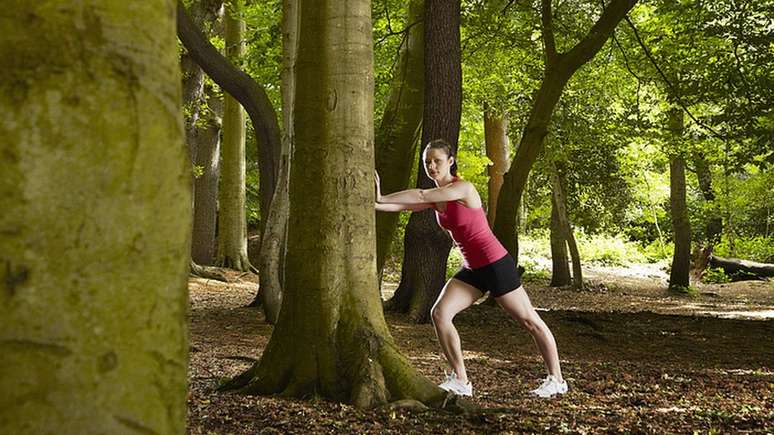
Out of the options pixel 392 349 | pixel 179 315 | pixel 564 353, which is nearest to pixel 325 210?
pixel 392 349

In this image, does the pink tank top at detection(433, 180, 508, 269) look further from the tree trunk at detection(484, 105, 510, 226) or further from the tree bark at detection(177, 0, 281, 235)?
the tree trunk at detection(484, 105, 510, 226)

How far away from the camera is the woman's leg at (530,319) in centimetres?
673

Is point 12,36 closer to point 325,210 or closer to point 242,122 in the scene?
point 325,210

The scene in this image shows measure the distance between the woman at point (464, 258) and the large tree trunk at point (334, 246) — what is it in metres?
0.46

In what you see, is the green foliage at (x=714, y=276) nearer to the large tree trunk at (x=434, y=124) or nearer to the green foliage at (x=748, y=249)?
the green foliage at (x=748, y=249)

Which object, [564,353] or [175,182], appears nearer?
[175,182]

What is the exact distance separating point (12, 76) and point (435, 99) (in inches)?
428

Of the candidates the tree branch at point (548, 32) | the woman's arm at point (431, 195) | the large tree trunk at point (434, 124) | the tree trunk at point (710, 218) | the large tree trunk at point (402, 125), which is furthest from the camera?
the tree trunk at point (710, 218)

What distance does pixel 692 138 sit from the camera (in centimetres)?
1986

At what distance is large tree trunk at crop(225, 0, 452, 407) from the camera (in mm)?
5867

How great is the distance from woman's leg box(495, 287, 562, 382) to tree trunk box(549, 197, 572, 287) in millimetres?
16254

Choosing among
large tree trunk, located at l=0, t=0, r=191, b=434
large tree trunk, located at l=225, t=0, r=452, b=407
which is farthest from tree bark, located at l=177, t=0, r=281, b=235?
large tree trunk, located at l=0, t=0, r=191, b=434

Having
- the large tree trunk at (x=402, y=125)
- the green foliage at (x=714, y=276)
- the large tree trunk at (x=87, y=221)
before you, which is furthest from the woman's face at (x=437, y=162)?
the green foliage at (x=714, y=276)

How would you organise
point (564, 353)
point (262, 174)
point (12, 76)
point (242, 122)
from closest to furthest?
point (12, 76), point (564, 353), point (262, 174), point (242, 122)
